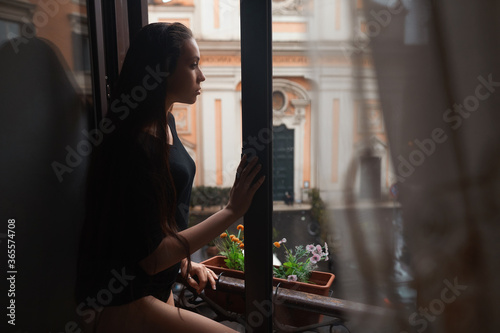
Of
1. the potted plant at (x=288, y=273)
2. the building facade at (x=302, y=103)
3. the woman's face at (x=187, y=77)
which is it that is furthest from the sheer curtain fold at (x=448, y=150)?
the woman's face at (x=187, y=77)

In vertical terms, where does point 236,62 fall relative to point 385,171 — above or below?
above

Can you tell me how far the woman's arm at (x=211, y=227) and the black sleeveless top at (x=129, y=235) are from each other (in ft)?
0.08

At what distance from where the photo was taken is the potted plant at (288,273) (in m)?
0.97

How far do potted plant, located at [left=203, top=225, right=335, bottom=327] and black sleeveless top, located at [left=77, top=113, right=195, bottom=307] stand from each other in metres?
0.23

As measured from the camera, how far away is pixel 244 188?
892mm

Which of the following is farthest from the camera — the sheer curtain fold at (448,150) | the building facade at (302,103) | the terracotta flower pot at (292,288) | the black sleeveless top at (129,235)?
the terracotta flower pot at (292,288)

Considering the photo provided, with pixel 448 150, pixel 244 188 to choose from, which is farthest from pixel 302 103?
pixel 448 150

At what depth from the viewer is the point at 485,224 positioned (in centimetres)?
56

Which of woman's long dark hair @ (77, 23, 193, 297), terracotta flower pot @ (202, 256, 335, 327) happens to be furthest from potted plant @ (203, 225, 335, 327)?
woman's long dark hair @ (77, 23, 193, 297)

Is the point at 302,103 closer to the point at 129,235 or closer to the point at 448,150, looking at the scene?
the point at 448,150

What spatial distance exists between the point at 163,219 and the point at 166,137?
0.20 metres

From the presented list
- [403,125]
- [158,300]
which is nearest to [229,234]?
[158,300]

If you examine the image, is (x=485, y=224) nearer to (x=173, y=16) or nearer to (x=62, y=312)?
(x=173, y=16)

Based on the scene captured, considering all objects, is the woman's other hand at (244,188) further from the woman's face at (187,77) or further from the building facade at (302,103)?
the woman's face at (187,77)
